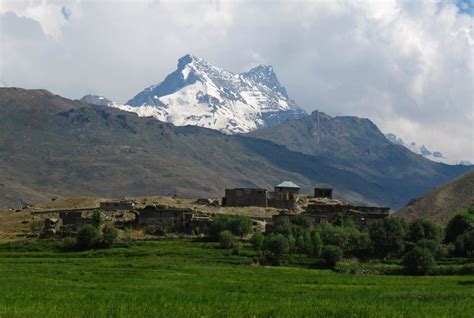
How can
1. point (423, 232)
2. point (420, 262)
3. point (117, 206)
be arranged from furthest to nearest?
1. point (117, 206)
2. point (423, 232)
3. point (420, 262)

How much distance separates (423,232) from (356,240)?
458 inches

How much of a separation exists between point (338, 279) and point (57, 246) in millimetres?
50416

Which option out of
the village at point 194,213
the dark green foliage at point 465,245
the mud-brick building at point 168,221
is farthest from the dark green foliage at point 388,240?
the mud-brick building at point 168,221

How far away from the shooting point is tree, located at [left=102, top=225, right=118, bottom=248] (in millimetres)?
121000

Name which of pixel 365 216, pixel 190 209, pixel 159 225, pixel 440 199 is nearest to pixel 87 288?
pixel 159 225

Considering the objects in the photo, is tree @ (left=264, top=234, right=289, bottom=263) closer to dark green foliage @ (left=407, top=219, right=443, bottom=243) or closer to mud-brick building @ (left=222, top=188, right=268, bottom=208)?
dark green foliage @ (left=407, top=219, right=443, bottom=243)

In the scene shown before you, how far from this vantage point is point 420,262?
335 ft

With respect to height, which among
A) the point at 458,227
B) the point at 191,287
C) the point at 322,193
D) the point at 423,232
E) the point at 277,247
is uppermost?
the point at 322,193

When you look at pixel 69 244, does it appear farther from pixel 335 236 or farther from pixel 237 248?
pixel 335 236

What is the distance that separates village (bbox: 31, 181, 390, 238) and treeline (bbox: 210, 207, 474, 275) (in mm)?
6432

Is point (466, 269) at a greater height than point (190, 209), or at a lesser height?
lesser

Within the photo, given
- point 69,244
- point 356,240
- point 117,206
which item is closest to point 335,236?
point 356,240

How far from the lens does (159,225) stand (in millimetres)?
135125

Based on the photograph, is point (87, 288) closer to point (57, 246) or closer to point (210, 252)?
point (210, 252)
